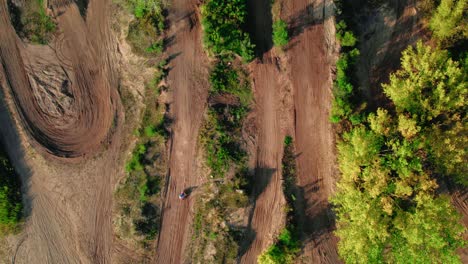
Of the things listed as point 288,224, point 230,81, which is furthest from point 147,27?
point 288,224

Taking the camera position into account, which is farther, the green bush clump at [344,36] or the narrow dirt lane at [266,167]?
the narrow dirt lane at [266,167]

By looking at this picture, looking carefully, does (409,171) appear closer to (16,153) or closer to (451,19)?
(451,19)

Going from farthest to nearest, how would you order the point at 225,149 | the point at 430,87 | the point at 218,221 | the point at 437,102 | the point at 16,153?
the point at 16,153 → the point at 218,221 → the point at 225,149 → the point at 430,87 → the point at 437,102

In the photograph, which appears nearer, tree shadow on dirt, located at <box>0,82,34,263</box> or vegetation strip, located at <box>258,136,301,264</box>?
vegetation strip, located at <box>258,136,301,264</box>

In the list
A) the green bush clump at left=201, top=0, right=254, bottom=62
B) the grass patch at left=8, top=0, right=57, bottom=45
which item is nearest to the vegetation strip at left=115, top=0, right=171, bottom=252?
the green bush clump at left=201, top=0, right=254, bottom=62

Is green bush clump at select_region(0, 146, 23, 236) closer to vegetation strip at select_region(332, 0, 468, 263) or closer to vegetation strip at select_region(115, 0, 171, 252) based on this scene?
vegetation strip at select_region(115, 0, 171, 252)

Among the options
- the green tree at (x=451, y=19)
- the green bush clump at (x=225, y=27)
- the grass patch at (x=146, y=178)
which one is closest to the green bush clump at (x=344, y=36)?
the green tree at (x=451, y=19)

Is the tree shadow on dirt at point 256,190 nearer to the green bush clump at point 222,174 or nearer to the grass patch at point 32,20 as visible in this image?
the green bush clump at point 222,174
